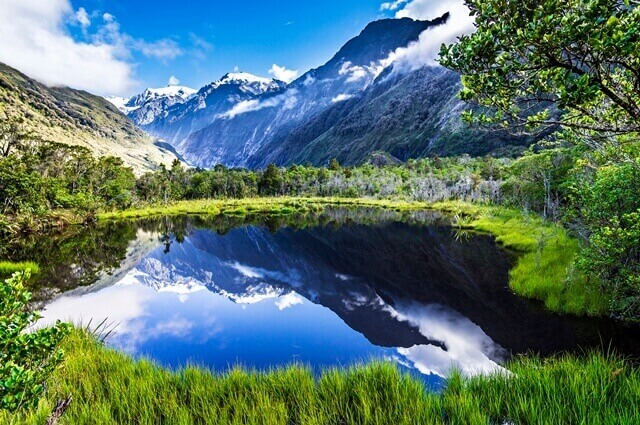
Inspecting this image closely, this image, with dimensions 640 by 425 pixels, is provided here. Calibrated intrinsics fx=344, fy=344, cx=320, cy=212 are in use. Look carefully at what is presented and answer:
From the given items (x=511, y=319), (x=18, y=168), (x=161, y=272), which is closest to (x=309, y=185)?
(x=18, y=168)

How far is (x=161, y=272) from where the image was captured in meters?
33.3

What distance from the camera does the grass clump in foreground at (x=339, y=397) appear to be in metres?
7.09

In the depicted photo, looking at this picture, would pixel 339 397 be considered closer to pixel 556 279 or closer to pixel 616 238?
pixel 616 238

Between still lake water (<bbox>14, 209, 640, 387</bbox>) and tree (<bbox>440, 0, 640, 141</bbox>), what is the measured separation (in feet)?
26.1

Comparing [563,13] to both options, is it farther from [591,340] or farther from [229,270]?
[229,270]

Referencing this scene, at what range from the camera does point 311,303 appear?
80.9 feet

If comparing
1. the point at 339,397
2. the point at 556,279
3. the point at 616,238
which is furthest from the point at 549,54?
the point at 556,279

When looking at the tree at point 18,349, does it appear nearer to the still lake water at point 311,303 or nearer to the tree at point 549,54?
the tree at point 549,54

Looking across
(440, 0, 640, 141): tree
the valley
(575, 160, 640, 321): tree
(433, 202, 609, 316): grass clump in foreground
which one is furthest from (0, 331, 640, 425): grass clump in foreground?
(433, 202, 609, 316): grass clump in foreground

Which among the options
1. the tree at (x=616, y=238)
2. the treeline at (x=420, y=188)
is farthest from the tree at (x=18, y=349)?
the tree at (x=616, y=238)

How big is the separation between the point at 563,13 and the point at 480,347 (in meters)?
14.5

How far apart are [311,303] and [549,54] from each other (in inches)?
849

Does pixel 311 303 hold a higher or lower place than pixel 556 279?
higher

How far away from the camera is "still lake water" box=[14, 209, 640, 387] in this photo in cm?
1546
